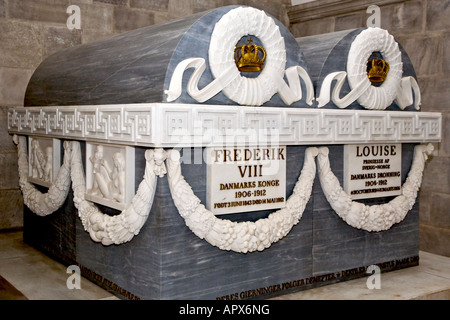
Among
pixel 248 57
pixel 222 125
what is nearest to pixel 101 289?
pixel 222 125

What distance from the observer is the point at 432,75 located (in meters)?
5.58

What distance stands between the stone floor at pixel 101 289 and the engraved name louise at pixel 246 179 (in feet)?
2.31

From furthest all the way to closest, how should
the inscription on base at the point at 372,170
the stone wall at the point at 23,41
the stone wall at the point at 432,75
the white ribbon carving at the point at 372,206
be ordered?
1. the stone wall at the point at 23,41
2. the stone wall at the point at 432,75
3. the inscription on base at the point at 372,170
4. the white ribbon carving at the point at 372,206

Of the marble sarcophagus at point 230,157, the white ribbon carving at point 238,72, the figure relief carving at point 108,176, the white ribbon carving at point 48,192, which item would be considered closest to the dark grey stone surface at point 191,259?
the marble sarcophagus at point 230,157

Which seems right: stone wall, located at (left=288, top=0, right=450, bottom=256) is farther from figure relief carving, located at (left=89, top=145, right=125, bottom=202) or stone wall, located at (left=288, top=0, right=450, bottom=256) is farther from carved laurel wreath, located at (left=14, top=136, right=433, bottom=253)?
figure relief carving, located at (left=89, top=145, right=125, bottom=202)

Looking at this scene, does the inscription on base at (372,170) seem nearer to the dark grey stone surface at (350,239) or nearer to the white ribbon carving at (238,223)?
the dark grey stone surface at (350,239)

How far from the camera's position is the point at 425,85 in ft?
18.5

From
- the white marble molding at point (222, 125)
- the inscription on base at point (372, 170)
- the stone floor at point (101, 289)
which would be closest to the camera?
the white marble molding at point (222, 125)

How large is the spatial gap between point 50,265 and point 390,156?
2810mm

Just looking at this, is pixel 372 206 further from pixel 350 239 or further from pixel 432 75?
pixel 432 75

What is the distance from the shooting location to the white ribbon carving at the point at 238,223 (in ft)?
11.0

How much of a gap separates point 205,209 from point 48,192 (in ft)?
5.57

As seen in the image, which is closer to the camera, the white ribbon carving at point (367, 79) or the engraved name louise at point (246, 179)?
the engraved name louise at point (246, 179)

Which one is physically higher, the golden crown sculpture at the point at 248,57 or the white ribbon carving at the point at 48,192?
the golden crown sculpture at the point at 248,57
